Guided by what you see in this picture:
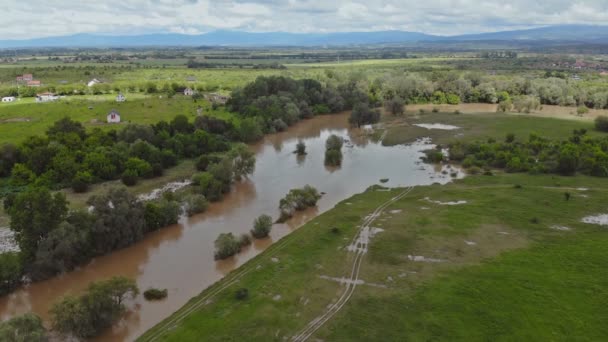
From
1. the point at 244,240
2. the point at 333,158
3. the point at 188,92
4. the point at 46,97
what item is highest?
the point at 188,92

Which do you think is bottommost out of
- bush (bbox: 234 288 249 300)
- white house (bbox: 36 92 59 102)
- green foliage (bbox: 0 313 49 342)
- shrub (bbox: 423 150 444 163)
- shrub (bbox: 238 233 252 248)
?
bush (bbox: 234 288 249 300)

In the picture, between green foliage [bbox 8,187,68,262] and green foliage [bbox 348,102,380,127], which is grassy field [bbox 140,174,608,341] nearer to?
green foliage [bbox 8,187,68,262]

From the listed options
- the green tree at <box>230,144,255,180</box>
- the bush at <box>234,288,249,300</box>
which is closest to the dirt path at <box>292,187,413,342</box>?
the bush at <box>234,288,249,300</box>

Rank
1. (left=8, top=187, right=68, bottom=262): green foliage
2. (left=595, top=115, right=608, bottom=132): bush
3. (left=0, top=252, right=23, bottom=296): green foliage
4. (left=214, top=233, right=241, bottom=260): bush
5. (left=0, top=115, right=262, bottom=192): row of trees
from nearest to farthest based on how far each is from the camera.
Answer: (left=0, top=252, right=23, bottom=296): green foliage < (left=8, top=187, right=68, bottom=262): green foliage < (left=214, top=233, right=241, bottom=260): bush < (left=0, top=115, right=262, bottom=192): row of trees < (left=595, top=115, right=608, bottom=132): bush

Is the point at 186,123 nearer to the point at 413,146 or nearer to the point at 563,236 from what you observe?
the point at 413,146

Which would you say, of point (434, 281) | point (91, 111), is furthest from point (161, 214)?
point (91, 111)

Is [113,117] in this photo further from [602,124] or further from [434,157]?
[602,124]
